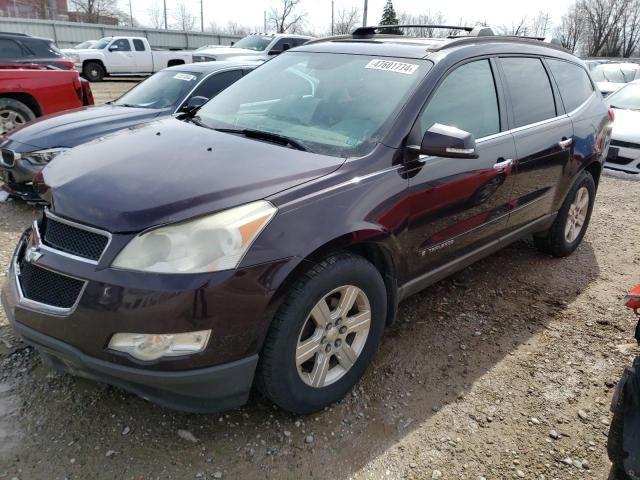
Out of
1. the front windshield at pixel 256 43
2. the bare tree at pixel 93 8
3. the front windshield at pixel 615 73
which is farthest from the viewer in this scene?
the bare tree at pixel 93 8

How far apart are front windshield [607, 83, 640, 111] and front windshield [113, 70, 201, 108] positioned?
724 cm

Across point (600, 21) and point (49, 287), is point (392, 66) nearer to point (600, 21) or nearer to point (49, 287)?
point (49, 287)

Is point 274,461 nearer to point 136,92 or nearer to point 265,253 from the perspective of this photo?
point 265,253

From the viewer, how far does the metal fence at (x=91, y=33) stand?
94.5 ft

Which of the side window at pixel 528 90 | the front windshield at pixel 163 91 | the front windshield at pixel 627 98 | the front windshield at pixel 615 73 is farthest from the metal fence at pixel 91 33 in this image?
the side window at pixel 528 90

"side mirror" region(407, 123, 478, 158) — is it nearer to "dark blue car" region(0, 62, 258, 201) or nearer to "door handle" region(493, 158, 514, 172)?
"door handle" region(493, 158, 514, 172)

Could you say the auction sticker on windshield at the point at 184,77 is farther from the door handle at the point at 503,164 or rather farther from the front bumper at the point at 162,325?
the front bumper at the point at 162,325

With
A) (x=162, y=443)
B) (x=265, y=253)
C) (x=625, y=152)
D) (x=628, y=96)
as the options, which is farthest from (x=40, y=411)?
(x=628, y=96)

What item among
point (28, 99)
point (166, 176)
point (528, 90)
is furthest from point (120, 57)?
point (166, 176)

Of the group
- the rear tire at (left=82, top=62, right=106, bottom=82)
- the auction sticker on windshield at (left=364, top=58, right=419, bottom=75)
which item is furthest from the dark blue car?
the rear tire at (left=82, top=62, right=106, bottom=82)

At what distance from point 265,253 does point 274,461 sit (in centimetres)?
96

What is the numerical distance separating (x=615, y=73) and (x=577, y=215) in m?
12.6

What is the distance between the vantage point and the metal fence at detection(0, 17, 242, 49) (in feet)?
94.5

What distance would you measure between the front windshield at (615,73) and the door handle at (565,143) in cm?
1228
